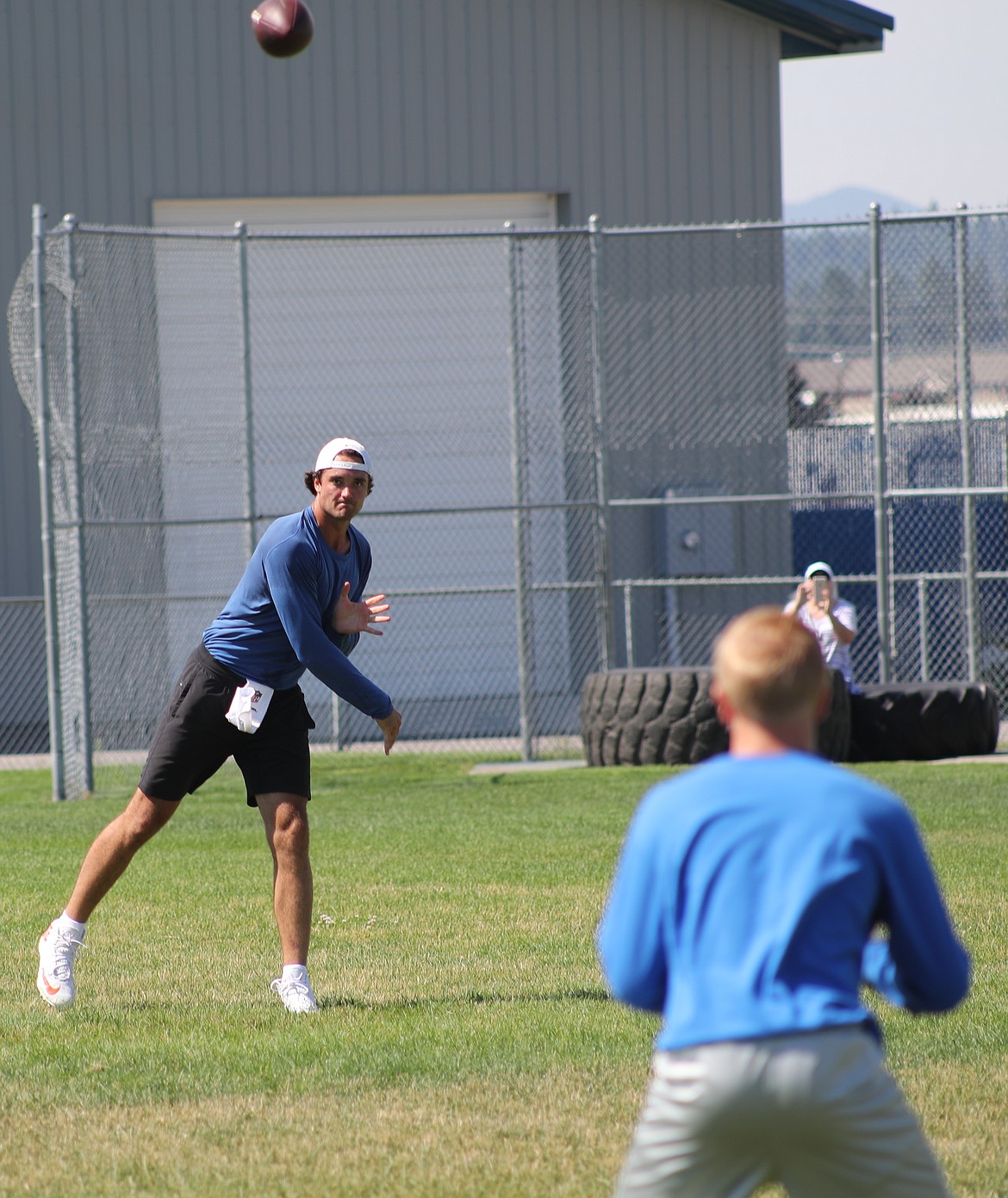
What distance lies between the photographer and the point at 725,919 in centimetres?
256

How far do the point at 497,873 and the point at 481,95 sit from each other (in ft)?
36.5

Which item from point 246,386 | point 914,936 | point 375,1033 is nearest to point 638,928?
point 914,936

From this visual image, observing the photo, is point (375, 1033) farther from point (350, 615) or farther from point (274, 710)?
point (350, 615)

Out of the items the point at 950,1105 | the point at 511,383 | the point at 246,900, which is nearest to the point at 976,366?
the point at 511,383

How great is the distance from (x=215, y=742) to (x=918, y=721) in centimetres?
794

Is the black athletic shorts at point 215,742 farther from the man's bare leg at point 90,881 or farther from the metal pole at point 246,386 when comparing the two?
the metal pole at point 246,386

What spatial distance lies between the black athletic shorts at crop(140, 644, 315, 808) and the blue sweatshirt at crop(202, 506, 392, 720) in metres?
0.09

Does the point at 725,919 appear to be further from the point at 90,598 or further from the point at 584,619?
the point at 584,619

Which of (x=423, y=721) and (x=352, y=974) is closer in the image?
(x=352, y=974)

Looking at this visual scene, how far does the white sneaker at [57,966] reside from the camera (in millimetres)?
6078

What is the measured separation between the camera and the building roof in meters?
17.8

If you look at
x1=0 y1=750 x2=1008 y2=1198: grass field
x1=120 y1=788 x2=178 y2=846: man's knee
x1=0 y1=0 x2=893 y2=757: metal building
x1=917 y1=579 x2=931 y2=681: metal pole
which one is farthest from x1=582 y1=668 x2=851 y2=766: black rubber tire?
x1=120 y1=788 x2=178 y2=846: man's knee

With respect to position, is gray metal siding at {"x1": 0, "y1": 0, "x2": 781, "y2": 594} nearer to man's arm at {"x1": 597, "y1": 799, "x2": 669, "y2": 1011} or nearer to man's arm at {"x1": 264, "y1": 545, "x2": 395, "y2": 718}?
man's arm at {"x1": 264, "y1": 545, "x2": 395, "y2": 718}

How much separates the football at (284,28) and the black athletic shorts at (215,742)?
23.3 ft
